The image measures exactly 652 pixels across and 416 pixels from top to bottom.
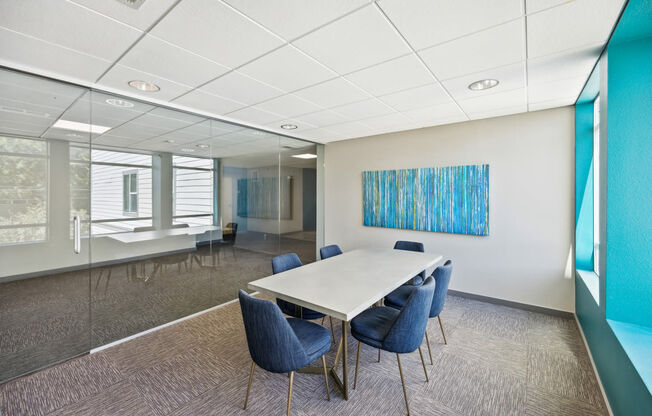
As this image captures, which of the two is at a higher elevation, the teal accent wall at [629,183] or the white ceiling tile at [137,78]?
the white ceiling tile at [137,78]

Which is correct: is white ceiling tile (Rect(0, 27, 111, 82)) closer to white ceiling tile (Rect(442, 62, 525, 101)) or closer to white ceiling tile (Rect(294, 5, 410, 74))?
white ceiling tile (Rect(294, 5, 410, 74))

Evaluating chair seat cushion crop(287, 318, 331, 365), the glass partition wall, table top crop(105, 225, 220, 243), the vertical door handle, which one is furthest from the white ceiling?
chair seat cushion crop(287, 318, 331, 365)

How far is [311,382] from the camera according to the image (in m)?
2.29

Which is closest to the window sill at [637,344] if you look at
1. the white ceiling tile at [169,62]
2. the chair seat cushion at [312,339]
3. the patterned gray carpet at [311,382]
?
the patterned gray carpet at [311,382]

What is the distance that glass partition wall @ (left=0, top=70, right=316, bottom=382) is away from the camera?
236 centimetres

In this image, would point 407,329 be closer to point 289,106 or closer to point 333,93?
point 333,93

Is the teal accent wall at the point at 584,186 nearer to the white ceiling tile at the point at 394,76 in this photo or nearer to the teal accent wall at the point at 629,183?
the teal accent wall at the point at 629,183

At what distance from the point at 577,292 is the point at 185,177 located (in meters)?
5.01

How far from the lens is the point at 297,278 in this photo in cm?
249

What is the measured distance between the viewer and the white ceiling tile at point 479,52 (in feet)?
6.09

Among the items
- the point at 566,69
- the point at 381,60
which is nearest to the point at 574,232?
the point at 566,69

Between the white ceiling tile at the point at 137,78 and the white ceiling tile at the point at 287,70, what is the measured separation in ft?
2.76

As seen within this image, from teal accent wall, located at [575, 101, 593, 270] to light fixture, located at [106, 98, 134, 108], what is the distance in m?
5.14

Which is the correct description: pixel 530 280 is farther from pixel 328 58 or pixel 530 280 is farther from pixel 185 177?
pixel 185 177
